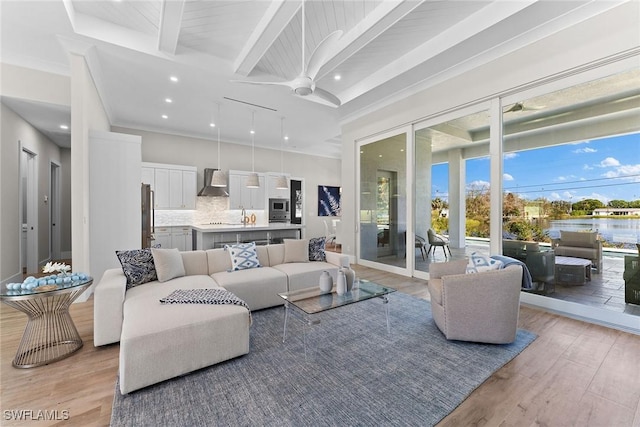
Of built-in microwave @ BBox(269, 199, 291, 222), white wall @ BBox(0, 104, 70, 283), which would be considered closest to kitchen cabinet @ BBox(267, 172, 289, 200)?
built-in microwave @ BBox(269, 199, 291, 222)

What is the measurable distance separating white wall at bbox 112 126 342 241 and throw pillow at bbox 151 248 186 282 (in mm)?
4774

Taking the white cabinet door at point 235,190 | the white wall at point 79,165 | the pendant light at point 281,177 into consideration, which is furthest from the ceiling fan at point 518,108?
the white cabinet door at point 235,190

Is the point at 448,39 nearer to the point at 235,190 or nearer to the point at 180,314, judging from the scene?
the point at 180,314

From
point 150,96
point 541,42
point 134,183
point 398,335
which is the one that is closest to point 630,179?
point 541,42

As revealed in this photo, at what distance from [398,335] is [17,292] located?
130 inches

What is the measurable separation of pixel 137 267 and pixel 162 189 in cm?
419

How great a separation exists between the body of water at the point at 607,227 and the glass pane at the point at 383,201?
224cm

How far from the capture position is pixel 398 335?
2660 mm

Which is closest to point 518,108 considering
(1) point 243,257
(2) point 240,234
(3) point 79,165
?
(1) point 243,257

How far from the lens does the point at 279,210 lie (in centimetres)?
835

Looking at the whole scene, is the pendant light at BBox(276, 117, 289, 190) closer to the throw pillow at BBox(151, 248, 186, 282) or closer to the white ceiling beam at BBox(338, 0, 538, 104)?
the white ceiling beam at BBox(338, 0, 538, 104)

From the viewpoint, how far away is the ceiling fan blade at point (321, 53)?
2.31m

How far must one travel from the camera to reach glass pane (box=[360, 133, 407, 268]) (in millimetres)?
5219

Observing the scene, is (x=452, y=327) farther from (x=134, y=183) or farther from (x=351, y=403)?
(x=134, y=183)
